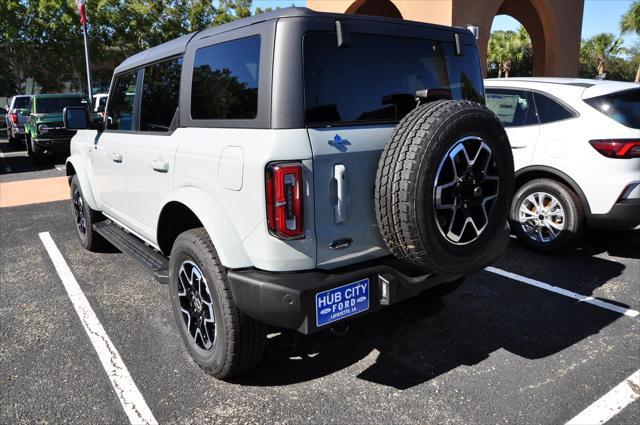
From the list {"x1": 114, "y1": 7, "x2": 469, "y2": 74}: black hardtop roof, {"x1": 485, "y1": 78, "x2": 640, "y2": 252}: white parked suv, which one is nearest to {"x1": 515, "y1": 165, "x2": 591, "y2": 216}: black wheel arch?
{"x1": 485, "y1": 78, "x2": 640, "y2": 252}: white parked suv

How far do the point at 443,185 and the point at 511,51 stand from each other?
155ft

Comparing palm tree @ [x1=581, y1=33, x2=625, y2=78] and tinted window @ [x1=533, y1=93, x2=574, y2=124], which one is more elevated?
palm tree @ [x1=581, y1=33, x2=625, y2=78]

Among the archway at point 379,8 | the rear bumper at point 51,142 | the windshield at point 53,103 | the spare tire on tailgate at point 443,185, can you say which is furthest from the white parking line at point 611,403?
the archway at point 379,8

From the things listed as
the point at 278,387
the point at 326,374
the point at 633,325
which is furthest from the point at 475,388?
the point at 633,325

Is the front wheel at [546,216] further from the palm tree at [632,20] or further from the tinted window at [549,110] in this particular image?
the palm tree at [632,20]

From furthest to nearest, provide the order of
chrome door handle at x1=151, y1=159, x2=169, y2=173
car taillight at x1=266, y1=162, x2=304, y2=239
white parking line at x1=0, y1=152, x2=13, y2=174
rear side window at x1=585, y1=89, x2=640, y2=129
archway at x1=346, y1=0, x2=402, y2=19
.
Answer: archway at x1=346, y1=0, x2=402, y2=19 → white parking line at x1=0, y1=152, x2=13, y2=174 → rear side window at x1=585, y1=89, x2=640, y2=129 → chrome door handle at x1=151, y1=159, x2=169, y2=173 → car taillight at x1=266, y1=162, x2=304, y2=239

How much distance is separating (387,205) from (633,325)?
7.84ft

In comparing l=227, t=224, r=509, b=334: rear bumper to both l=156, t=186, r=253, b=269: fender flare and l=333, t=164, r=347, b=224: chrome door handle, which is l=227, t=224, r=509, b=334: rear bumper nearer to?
l=156, t=186, r=253, b=269: fender flare

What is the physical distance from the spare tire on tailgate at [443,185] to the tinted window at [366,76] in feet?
0.83

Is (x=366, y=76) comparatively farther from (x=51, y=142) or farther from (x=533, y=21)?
(x=533, y=21)

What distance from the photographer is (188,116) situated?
9.43 ft

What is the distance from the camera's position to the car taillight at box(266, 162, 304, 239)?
7.04ft

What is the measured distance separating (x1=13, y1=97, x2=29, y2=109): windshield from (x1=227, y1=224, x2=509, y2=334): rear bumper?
57.9 feet

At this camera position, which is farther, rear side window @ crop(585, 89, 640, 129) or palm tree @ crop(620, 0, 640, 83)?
palm tree @ crop(620, 0, 640, 83)
